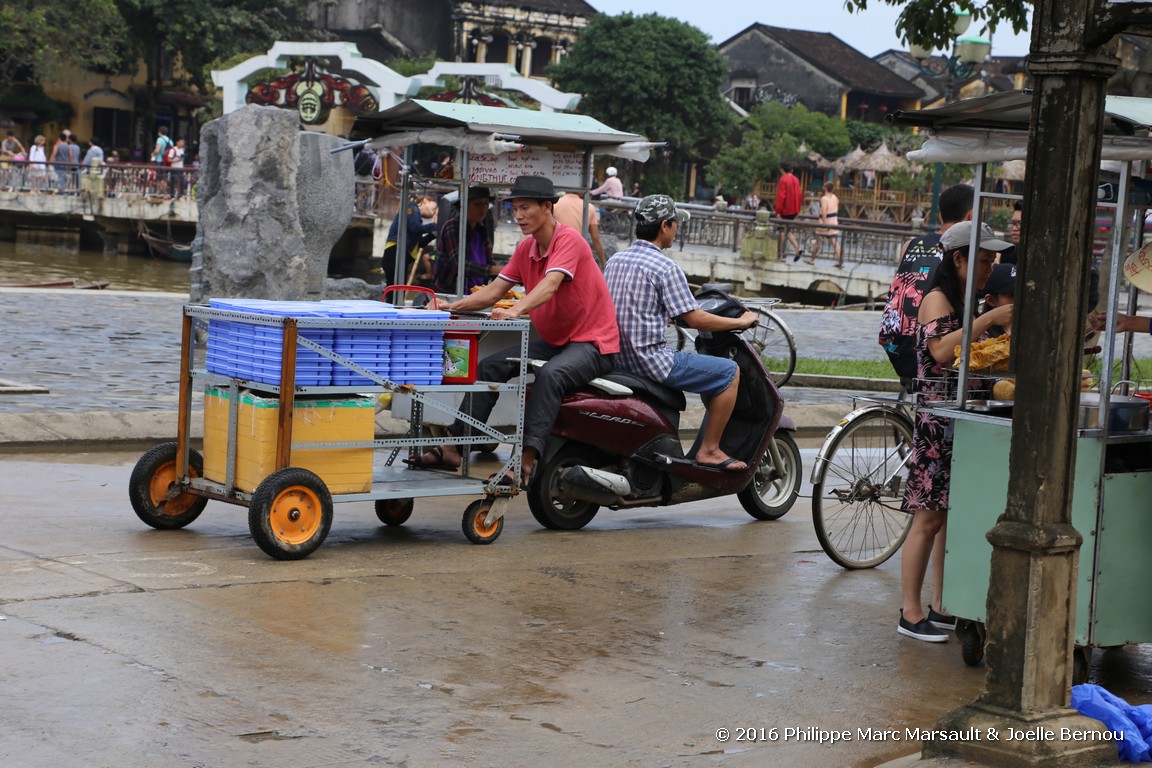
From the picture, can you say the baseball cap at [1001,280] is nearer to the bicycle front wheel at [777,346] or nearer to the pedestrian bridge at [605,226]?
the bicycle front wheel at [777,346]

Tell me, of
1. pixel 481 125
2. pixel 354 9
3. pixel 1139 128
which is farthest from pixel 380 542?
pixel 354 9

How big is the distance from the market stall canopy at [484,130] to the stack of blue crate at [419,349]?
116 inches

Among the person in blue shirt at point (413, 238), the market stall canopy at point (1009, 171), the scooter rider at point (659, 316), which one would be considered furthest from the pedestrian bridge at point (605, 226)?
the scooter rider at point (659, 316)

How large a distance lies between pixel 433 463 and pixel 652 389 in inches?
57.8

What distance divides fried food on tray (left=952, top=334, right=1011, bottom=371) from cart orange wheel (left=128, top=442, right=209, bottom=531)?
3.79 m

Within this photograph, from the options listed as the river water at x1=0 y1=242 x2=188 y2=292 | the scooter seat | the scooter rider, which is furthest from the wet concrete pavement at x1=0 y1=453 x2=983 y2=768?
the river water at x1=0 y1=242 x2=188 y2=292

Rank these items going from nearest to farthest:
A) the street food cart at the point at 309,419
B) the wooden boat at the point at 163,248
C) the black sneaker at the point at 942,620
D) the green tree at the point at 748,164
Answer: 1. the black sneaker at the point at 942,620
2. the street food cart at the point at 309,419
3. the wooden boat at the point at 163,248
4. the green tree at the point at 748,164

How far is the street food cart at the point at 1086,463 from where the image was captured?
5.66m

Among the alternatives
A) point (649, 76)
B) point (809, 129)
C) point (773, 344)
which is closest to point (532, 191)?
point (773, 344)

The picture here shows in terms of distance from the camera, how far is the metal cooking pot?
5848 millimetres

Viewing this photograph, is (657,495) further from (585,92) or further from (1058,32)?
(585,92)

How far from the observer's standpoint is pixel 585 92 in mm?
60531

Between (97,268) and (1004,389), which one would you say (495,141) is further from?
(97,268)

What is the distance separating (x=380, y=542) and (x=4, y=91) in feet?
173
